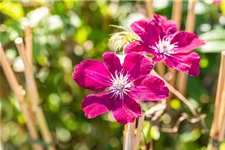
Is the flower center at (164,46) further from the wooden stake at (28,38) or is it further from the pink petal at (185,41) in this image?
the wooden stake at (28,38)

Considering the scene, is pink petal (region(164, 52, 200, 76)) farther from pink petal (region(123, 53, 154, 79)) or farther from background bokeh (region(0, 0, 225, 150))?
background bokeh (region(0, 0, 225, 150))

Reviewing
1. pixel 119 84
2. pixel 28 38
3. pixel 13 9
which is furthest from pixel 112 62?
pixel 13 9

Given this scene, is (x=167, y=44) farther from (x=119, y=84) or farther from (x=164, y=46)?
(x=119, y=84)

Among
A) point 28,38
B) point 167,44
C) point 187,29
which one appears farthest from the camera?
point 187,29

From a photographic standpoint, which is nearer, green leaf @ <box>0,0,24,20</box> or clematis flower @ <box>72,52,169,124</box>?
clematis flower @ <box>72,52,169,124</box>

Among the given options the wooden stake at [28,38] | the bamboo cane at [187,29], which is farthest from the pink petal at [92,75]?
the bamboo cane at [187,29]

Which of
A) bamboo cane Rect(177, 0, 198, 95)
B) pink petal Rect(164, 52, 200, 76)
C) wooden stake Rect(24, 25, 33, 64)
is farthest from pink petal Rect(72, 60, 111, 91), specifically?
bamboo cane Rect(177, 0, 198, 95)

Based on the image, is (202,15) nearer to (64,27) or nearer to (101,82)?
(64,27)
